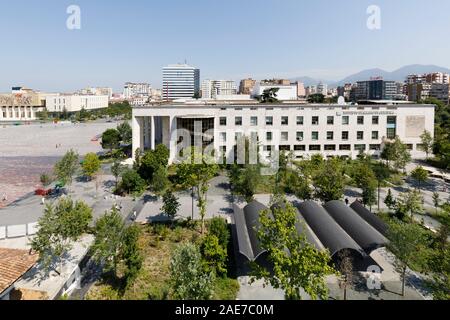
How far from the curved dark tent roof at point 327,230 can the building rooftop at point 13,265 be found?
41.9 feet

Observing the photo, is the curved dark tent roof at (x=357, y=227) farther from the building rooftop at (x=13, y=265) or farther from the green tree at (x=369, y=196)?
the building rooftop at (x=13, y=265)

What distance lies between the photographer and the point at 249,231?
17.5 meters

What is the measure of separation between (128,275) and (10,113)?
13182 cm

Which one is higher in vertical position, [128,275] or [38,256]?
[38,256]

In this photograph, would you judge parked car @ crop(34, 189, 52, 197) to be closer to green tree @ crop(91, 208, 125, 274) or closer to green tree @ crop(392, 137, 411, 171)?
green tree @ crop(91, 208, 125, 274)

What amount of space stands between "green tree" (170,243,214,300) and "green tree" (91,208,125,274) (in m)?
4.49

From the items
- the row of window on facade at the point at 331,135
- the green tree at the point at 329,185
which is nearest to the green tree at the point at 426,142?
the row of window on facade at the point at 331,135

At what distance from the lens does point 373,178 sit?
2642cm

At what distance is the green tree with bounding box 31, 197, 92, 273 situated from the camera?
1432 cm

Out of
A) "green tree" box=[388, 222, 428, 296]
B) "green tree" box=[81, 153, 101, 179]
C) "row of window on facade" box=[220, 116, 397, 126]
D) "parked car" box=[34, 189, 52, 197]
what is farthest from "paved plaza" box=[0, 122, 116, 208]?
"green tree" box=[388, 222, 428, 296]

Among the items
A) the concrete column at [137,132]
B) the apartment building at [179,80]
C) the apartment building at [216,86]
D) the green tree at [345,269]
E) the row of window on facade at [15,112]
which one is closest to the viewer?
the green tree at [345,269]

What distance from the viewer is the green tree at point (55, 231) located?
47.0 ft
